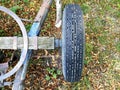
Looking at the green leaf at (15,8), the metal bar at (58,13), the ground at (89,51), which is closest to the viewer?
the ground at (89,51)

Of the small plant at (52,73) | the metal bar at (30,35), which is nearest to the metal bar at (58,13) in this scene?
the metal bar at (30,35)

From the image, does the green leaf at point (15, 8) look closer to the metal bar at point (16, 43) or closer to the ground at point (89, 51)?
the ground at point (89, 51)

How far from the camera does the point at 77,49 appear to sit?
383 cm

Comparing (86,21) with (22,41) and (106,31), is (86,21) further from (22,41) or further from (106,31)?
(22,41)

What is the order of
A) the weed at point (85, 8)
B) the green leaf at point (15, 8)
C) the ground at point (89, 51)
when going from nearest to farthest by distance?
the ground at point (89, 51) < the green leaf at point (15, 8) < the weed at point (85, 8)

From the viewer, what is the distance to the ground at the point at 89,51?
496 cm

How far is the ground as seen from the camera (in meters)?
4.96

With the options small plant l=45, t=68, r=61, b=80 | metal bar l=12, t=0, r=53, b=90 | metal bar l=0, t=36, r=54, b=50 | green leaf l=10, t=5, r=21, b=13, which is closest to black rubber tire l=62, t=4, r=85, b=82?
metal bar l=0, t=36, r=54, b=50

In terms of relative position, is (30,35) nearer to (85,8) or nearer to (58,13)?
(58,13)

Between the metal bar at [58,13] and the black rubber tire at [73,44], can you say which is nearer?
the black rubber tire at [73,44]

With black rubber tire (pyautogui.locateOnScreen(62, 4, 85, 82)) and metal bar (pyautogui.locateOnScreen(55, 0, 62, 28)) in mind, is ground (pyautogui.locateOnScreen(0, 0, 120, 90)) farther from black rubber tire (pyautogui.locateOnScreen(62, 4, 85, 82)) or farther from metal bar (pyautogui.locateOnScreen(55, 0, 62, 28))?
black rubber tire (pyautogui.locateOnScreen(62, 4, 85, 82))

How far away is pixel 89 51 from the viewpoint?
17.8ft

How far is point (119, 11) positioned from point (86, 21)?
785mm

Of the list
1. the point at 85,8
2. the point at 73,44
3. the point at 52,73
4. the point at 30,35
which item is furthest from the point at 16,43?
the point at 85,8
